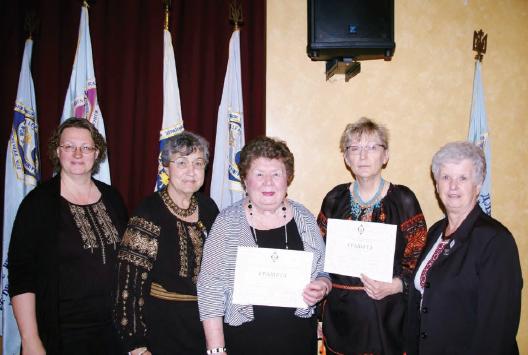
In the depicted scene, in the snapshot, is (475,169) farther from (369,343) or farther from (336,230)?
(369,343)

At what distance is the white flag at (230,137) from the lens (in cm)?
295

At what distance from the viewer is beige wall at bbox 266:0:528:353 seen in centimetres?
328

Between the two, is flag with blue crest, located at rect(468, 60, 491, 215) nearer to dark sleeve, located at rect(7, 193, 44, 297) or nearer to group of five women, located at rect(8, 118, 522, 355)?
group of five women, located at rect(8, 118, 522, 355)

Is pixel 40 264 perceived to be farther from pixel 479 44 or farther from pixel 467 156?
pixel 479 44

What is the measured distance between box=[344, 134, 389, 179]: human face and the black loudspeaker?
976 mm

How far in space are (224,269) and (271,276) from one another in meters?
0.25

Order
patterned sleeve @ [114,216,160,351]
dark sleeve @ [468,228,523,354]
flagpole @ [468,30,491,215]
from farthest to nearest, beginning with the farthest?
1. flagpole @ [468,30,491,215]
2. patterned sleeve @ [114,216,160,351]
3. dark sleeve @ [468,228,523,354]

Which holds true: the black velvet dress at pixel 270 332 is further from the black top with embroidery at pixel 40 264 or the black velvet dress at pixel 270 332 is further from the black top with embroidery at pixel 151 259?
the black top with embroidery at pixel 40 264

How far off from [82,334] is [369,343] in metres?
1.73

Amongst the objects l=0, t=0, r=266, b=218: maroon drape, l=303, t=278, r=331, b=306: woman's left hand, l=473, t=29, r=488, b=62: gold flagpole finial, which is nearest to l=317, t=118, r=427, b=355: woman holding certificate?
l=303, t=278, r=331, b=306: woman's left hand

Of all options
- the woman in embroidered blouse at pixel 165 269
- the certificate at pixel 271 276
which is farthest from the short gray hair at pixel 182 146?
the certificate at pixel 271 276

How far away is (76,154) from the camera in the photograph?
2.11 meters

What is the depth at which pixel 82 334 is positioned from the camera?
2.00 metres

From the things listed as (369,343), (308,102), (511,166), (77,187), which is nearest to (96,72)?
(77,187)
